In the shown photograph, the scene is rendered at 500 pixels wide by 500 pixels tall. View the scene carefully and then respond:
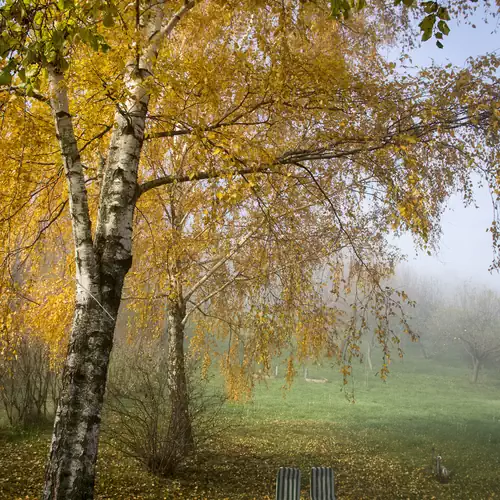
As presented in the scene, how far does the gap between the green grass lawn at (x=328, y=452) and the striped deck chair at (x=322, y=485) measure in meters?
2.04

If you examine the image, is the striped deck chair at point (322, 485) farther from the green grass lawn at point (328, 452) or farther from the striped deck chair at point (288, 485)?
the green grass lawn at point (328, 452)

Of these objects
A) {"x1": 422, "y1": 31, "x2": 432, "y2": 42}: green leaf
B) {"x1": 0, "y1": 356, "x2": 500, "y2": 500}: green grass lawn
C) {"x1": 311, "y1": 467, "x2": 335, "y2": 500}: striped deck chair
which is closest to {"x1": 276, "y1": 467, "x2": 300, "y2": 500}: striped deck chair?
{"x1": 311, "y1": 467, "x2": 335, "y2": 500}: striped deck chair

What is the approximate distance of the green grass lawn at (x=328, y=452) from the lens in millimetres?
7246

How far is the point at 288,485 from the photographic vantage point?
524cm

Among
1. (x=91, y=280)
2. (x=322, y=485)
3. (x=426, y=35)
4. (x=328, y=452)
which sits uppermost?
(x=426, y=35)

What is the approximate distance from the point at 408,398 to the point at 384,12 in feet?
75.7

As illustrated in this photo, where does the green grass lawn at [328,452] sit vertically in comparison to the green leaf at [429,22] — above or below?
below

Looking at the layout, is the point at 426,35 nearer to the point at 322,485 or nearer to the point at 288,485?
the point at 288,485

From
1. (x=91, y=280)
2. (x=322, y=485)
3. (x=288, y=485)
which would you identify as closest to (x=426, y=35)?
(x=91, y=280)

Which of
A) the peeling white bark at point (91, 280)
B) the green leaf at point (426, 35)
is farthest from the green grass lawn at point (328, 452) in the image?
the green leaf at point (426, 35)

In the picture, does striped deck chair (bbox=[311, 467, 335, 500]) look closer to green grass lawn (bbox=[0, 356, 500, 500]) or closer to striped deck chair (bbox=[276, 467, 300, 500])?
striped deck chair (bbox=[276, 467, 300, 500])

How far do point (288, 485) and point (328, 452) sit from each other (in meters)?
7.06

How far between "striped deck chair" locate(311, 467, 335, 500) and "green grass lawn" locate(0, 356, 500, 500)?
2043 millimetres

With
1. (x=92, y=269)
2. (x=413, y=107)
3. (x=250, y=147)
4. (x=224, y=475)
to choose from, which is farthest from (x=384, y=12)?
(x=224, y=475)
